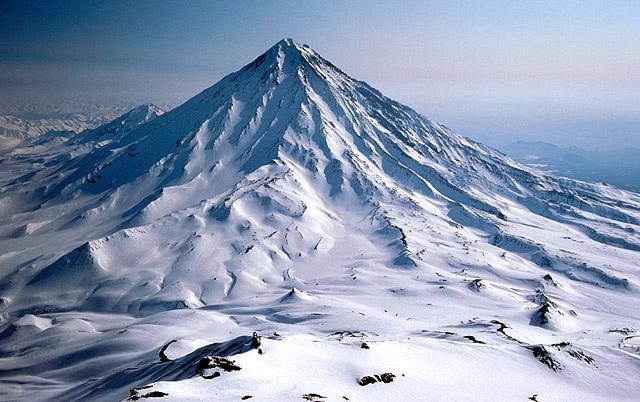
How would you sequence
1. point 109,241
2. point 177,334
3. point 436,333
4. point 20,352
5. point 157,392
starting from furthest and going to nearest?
point 109,241
point 20,352
point 177,334
point 436,333
point 157,392

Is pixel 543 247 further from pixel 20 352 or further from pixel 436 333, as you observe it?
pixel 20 352

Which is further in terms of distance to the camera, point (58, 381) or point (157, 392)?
point (58, 381)

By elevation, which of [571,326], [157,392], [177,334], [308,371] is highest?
[157,392]

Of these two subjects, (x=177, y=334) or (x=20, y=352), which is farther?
(x=20, y=352)

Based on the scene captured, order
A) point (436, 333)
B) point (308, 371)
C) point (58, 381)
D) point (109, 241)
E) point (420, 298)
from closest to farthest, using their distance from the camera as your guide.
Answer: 1. point (308, 371)
2. point (436, 333)
3. point (58, 381)
4. point (420, 298)
5. point (109, 241)

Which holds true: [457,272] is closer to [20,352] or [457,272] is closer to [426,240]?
[426,240]

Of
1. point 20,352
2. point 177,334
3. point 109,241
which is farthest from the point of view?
point 109,241

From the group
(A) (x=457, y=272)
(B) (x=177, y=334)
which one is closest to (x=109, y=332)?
(B) (x=177, y=334)

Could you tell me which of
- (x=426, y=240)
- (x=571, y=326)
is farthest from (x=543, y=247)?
(x=571, y=326)

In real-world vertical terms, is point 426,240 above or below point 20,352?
above
